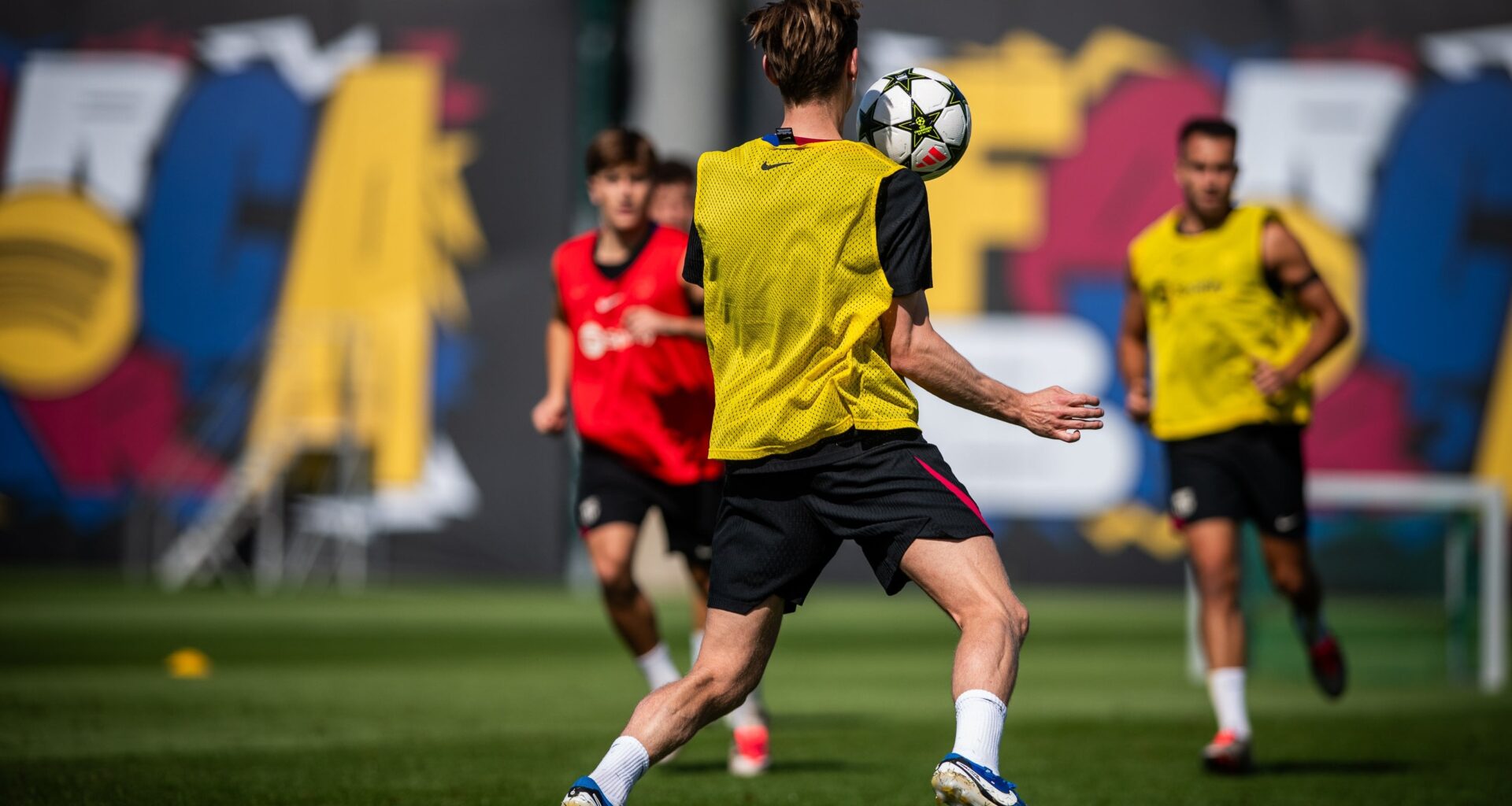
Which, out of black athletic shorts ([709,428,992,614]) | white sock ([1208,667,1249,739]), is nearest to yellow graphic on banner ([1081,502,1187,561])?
white sock ([1208,667,1249,739])

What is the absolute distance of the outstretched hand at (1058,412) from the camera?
4223 millimetres

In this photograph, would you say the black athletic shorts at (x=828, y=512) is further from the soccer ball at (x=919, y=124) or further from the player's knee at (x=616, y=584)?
the player's knee at (x=616, y=584)

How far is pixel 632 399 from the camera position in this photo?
6930 millimetres

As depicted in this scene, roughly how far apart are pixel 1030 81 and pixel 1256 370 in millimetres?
12109

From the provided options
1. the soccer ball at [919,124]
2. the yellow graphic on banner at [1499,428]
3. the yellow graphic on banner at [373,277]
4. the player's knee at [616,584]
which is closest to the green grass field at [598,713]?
the player's knee at [616,584]

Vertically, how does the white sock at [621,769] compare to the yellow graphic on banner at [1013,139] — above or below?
below

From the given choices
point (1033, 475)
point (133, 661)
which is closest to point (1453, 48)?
point (1033, 475)

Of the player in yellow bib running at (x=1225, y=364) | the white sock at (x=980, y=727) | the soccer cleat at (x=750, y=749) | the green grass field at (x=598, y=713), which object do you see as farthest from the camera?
the player in yellow bib running at (x=1225, y=364)

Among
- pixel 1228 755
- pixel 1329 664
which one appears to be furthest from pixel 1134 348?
pixel 1228 755

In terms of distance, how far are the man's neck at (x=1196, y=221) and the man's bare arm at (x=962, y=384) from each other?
3.15 meters

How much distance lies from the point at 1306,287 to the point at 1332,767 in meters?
1.84

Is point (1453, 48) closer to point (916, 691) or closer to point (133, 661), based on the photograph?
point (916, 691)

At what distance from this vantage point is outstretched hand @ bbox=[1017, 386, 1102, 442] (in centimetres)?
422

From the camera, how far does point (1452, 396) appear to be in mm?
18156
